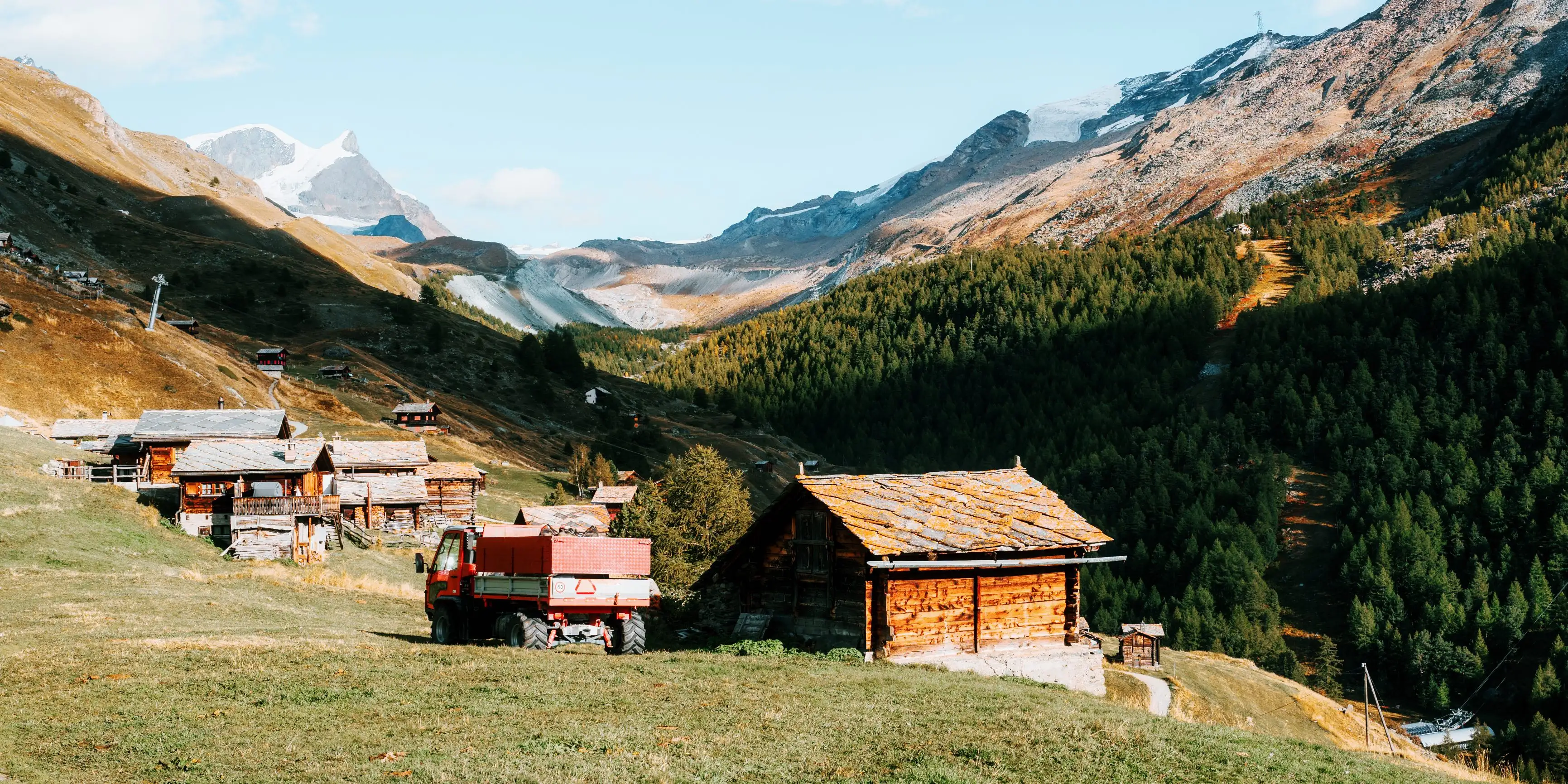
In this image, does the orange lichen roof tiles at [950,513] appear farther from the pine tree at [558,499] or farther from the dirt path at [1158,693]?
the pine tree at [558,499]

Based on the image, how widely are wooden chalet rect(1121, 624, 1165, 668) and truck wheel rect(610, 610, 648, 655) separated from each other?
46.3 metres

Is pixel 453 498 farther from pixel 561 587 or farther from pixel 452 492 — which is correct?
pixel 561 587

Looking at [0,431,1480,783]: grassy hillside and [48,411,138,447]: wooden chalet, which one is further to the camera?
[48,411,138,447]: wooden chalet

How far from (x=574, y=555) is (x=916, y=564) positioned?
9.36 metres

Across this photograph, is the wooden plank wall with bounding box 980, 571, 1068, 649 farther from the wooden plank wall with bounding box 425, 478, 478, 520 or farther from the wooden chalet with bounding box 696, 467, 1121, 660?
the wooden plank wall with bounding box 425, 478, 478, 520

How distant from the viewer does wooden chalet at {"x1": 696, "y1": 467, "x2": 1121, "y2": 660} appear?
32.0 metres

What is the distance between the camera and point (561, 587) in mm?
29047

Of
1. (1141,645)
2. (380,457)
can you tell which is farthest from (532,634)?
(380,457)

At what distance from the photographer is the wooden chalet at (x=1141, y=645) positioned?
69.5 m

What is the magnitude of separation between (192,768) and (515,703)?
19.2 feet

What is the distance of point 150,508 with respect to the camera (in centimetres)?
5581

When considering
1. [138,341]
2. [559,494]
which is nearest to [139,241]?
[138,341]

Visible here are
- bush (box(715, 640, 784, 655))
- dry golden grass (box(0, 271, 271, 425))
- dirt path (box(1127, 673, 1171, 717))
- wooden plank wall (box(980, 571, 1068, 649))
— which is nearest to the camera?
bush (box(715, 640, 784, 655))

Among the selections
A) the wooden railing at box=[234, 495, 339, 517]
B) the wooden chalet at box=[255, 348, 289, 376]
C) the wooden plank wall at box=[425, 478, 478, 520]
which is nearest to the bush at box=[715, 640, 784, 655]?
the wooden railing at box=[234, 495, 339, 517]
